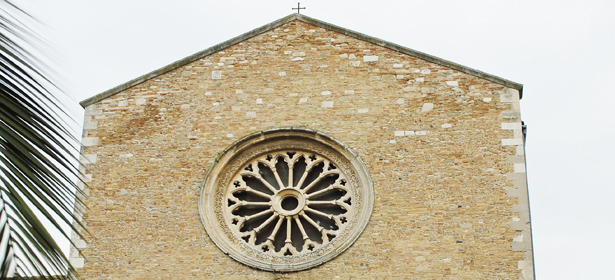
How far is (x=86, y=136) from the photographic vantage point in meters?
12.1

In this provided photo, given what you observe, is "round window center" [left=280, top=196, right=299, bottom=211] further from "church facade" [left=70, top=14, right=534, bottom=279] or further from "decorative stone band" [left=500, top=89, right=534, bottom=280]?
"decorative stone band" [left=500, top=89, right=534, bottom=280]

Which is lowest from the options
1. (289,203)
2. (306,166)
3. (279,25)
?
(289,203)

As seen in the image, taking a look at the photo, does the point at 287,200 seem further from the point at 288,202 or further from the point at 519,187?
the point at 519,187

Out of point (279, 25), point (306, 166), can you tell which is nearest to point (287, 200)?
point (306, 166)

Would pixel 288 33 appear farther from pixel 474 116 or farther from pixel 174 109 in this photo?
pixel 474 116

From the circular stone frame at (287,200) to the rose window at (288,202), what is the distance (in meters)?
0.01

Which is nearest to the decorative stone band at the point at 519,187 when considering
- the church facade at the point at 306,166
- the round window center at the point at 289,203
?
the church facade at the point at 306,166

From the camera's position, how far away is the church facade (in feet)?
35.6

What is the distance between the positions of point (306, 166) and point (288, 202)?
57 centimetres

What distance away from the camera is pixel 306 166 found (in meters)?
11.9

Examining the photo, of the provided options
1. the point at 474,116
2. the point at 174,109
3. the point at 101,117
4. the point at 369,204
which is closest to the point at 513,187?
the point at 474,116

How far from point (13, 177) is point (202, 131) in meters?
9.65

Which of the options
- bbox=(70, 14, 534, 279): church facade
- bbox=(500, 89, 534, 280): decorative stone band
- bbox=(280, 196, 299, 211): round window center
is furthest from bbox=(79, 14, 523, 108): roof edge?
bbox=(280, 196, 299, 211): round window center

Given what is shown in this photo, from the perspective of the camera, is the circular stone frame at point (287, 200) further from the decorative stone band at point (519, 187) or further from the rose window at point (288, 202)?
the decorative stone band at point (519, 187)
